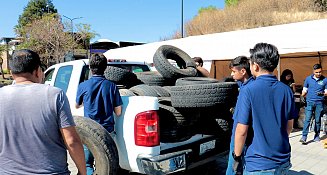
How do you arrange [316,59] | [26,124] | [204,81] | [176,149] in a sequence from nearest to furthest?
[26,124] → [176,149] → [204,81] → [316,59]

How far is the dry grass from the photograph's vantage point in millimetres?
25230

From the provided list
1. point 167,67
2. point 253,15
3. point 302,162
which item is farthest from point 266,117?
point 253,15

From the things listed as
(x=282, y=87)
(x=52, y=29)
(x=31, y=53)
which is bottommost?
(x=282, y=87)

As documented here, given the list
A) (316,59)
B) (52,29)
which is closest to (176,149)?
(316,59)

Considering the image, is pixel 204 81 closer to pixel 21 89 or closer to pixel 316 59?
pixel 21 89

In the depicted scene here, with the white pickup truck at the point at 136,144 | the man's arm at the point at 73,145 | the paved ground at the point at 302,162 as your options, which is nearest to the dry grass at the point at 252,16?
the paved ground at the point at 302,162

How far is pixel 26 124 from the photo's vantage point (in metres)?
1.91

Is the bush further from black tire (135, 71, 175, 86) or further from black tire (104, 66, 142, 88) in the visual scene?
black tire (104, 66, 142, 88)

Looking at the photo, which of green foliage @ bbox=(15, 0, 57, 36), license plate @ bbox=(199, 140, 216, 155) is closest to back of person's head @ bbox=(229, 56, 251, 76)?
license plate @ bbox=(199, 140, 216, 155)

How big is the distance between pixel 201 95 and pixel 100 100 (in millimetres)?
1172

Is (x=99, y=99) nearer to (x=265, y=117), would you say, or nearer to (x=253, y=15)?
(x=265, y=117)

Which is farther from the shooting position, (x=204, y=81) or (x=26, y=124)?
(x=204, y=81)

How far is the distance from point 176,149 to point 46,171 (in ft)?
5.78

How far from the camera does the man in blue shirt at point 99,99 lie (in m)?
3.34
